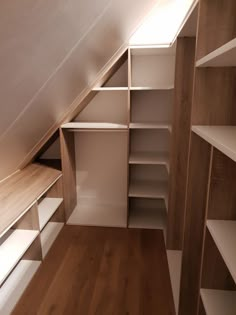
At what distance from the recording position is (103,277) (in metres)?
1.96

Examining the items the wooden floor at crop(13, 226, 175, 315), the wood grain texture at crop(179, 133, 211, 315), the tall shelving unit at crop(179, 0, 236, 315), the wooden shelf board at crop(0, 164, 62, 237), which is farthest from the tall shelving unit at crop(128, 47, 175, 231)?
the tall shelving unit at crop(179, 0, 236, 315)

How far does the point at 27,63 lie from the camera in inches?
38.6

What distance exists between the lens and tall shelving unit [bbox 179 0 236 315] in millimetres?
1026

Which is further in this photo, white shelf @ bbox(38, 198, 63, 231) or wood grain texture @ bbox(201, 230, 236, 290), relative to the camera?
white shelf @ bbox(38, 198, 63, 231)

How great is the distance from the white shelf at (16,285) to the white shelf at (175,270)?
1091 mm

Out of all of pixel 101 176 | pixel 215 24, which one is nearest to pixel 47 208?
pixel 101 176

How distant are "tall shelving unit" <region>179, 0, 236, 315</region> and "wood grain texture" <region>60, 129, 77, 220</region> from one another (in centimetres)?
160

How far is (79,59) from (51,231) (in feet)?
5.78

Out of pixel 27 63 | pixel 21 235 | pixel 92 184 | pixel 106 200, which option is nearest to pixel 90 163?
pixel 92 184

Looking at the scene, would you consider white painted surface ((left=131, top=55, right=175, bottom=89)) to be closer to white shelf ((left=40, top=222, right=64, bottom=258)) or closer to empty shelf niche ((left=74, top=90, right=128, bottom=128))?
empty shelf niche ((left=74, top=90, right=128, bottom=128))

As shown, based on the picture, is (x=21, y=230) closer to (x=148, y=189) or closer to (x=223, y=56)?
(x=148, y=189)

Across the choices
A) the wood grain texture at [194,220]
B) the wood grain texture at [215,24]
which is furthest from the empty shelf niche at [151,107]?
the wood grain texture at [215,24]

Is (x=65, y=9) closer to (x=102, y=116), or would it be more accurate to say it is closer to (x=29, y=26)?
(x=29, y=26)

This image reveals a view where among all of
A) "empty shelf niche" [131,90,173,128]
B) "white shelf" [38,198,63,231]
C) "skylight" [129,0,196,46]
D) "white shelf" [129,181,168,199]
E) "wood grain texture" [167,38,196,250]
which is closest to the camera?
"wood grain texture" [167,38,196,250]
